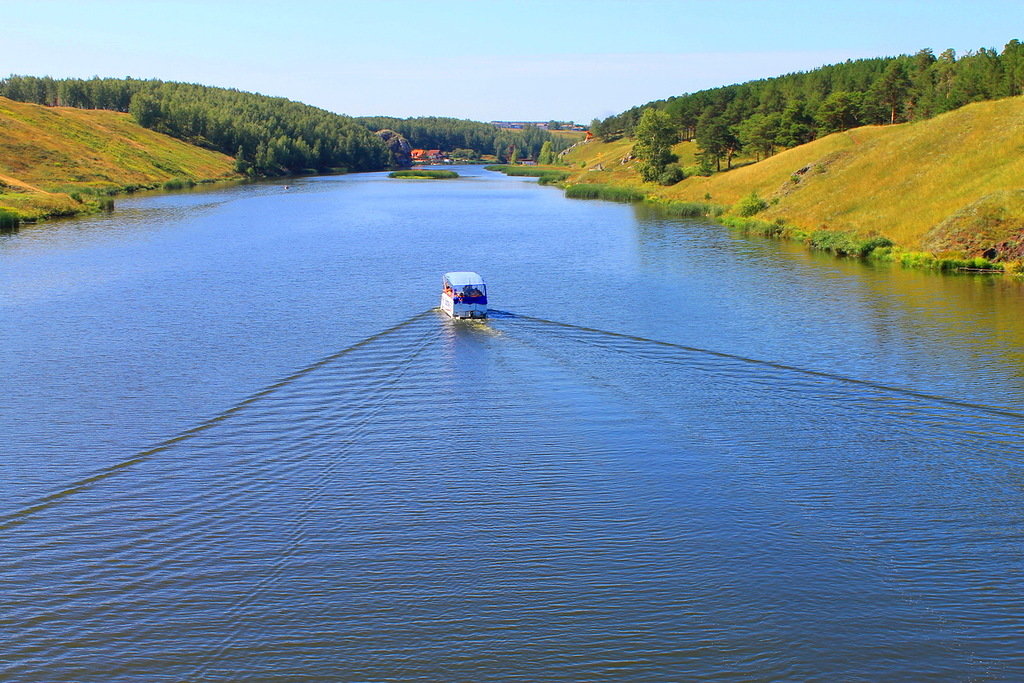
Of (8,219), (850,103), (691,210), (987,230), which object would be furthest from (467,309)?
(850,103)

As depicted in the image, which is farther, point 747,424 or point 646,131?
point 646,131

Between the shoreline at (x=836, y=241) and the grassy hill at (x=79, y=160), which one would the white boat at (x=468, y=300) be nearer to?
the shoreline at (x=836, y=241)

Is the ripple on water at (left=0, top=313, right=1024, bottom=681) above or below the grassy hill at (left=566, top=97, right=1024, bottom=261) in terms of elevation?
below

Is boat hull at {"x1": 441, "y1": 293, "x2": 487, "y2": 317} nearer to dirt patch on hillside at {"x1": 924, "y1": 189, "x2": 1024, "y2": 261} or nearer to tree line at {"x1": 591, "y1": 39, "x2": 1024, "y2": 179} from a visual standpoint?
dirt patch on hillside at {"x1": 924, "y1": 189, "x2": 1024, "y2": 261}

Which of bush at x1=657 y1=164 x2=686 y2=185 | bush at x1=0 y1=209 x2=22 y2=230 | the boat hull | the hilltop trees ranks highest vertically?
the hilltop trees

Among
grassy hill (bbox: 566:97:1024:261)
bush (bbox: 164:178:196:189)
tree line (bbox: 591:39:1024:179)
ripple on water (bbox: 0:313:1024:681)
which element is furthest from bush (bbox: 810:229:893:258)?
bush (bbox: 164:178:196:189)

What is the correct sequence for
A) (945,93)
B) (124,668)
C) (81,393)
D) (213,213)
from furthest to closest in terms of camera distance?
1. (945,93)
2. (213,213)
3. (81,393)
4. (124,668)

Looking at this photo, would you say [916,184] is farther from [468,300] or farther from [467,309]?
[467,309]

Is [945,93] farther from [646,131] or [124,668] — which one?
[124,668]

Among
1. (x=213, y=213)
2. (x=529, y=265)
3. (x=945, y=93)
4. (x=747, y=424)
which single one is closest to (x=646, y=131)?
(x=945, y=93)
